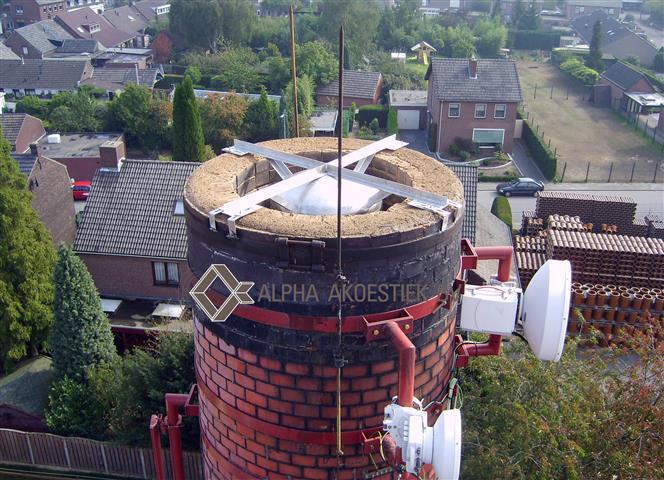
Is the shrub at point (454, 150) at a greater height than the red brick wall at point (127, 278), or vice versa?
the red brick wall at point (127, 278)

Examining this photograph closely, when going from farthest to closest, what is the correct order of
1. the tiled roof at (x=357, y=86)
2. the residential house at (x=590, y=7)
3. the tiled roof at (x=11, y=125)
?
the residential house at (x=590, y=7) < the tiled roof at (x=357, y=86) < the tiled roof at (x=11, y=125)

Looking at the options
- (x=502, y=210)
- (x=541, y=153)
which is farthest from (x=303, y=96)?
(x=502, y=210)

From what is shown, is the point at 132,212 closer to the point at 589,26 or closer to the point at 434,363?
the point at 434,363

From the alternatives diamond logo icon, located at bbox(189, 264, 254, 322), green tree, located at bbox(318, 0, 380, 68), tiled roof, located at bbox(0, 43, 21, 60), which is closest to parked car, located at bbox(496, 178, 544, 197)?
diamond logo icon, located at bbox(189, 264, 254, 322)

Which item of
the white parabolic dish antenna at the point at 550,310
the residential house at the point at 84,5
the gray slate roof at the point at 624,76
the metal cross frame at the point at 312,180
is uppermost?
the metal cross frame at the point at 312,180

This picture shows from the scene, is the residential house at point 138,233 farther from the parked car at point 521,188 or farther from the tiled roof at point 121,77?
the tiled roof at point 121,77

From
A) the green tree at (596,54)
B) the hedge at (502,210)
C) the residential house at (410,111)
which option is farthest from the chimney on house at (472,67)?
the green tree at (596,54)

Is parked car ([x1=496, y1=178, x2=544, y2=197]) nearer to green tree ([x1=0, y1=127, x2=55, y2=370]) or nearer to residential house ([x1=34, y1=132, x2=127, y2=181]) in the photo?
residential house ([x1=34, y1=132, x2=127, y2=181])
